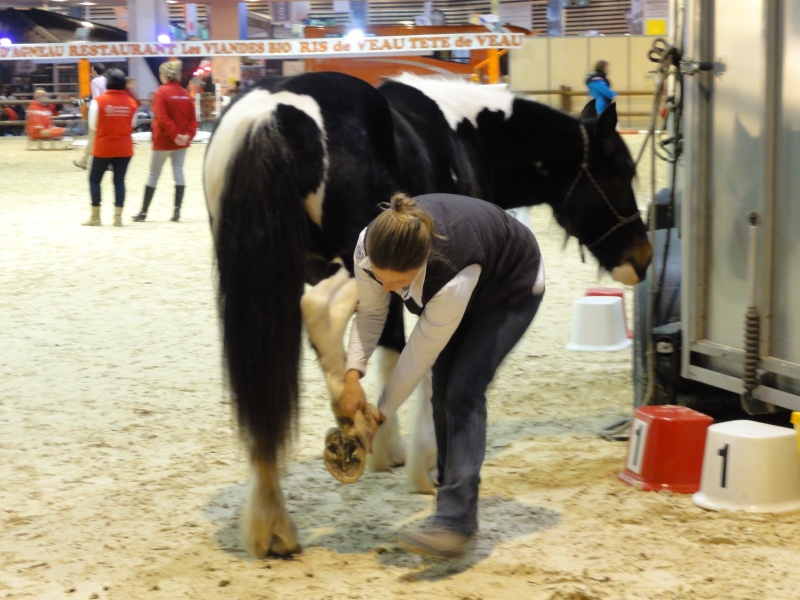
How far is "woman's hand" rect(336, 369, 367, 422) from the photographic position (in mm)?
3055

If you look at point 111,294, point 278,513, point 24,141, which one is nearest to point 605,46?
point 24,141

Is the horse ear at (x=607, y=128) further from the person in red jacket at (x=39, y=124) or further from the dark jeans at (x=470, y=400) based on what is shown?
the person in red jacket at (x=39, y=124)

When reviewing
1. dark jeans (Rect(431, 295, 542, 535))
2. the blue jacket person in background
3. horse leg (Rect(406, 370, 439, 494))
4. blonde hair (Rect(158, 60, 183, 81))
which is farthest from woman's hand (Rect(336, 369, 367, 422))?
blonde hair (Rect(158, 60, 183, 81))

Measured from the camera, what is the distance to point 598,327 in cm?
618

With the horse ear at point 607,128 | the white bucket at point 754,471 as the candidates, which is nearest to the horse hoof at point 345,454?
the white bucket at point 754,471

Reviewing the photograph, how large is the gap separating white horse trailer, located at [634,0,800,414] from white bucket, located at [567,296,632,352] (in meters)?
1.49

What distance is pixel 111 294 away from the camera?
26.5 feet

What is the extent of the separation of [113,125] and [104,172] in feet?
2.16

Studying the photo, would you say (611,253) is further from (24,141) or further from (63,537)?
(24,141)

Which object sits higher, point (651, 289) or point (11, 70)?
point (11, 70)

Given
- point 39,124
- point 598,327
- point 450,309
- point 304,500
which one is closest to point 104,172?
point 598,327

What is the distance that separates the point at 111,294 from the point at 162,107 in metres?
3.98

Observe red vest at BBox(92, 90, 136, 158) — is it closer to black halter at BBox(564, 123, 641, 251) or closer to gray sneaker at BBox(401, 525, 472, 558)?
black halter at BBox(564, 123, 641, 251)

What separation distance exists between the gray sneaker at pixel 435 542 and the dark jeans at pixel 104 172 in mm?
9303
